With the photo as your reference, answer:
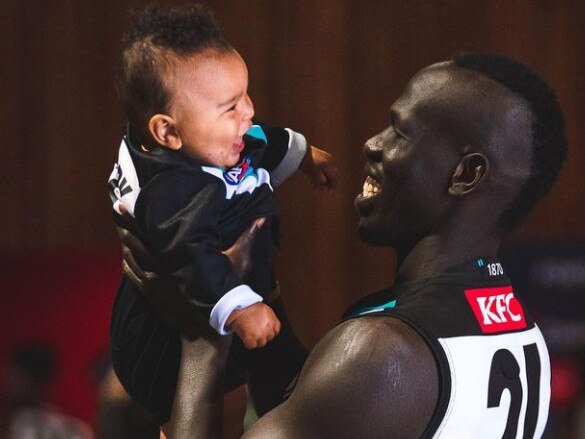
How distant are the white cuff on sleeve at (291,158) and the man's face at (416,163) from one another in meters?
0.29

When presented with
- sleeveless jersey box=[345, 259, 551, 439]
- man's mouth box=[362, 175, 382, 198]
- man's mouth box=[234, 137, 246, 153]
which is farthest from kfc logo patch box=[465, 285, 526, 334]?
man's mouth box=[234, 137, 246, 153]

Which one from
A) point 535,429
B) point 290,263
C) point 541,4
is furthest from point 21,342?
point 535,429

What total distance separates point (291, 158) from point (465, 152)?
440 millimetres

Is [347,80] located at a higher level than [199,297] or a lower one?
lower

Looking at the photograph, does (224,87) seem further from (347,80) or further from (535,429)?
(347,80)

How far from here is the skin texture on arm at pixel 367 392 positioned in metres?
1.69

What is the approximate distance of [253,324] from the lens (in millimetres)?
1857

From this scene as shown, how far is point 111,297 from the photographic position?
4.57 m

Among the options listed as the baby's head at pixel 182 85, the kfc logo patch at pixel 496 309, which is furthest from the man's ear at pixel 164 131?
the kfc logo patch at pixel 496 309

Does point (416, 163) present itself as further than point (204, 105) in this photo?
No

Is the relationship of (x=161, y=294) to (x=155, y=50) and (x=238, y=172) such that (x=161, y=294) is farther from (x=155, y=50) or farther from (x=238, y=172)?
(x=155, y=50)

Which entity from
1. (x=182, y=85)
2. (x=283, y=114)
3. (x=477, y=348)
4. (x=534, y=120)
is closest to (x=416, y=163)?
(x=534, y=120)

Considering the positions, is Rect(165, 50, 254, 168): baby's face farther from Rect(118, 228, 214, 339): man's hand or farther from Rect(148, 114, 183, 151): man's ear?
Rect(118, 228, 214, 339): man's hand

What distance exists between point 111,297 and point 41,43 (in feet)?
3.45
